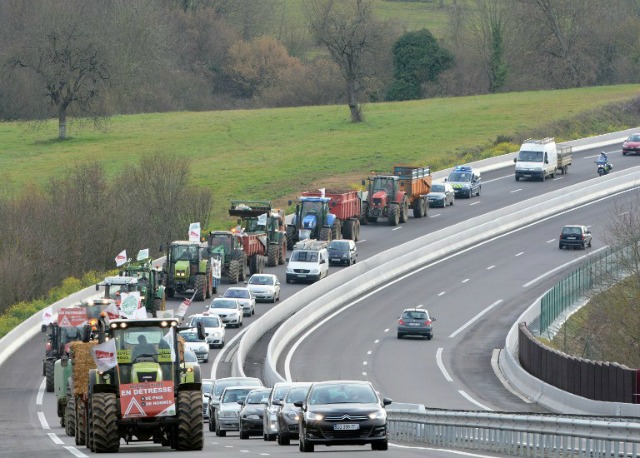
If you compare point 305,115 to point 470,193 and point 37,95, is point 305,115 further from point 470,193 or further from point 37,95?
point 470,193

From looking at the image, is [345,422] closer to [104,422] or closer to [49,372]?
[104,422]

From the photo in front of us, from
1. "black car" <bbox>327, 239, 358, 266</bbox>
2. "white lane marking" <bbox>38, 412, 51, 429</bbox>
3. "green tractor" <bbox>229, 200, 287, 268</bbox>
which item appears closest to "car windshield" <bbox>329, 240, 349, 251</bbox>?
"black car" <bbox>327, 239, 358, 266</bbox>

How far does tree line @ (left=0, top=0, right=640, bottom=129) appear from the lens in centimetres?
12644

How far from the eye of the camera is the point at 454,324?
65.2m

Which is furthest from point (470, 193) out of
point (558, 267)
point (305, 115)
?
point (305, 115)

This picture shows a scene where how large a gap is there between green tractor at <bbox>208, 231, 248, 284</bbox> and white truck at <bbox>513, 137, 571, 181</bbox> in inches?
1237

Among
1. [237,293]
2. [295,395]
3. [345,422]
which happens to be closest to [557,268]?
[237,293]

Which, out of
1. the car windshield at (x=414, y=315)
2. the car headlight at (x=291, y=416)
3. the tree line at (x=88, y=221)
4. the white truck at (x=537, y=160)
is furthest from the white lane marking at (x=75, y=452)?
the white truck at (x=537, y=160)

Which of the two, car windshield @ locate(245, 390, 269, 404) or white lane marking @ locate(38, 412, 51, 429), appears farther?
white lane marking @ locate(38, 412, 51, 429)

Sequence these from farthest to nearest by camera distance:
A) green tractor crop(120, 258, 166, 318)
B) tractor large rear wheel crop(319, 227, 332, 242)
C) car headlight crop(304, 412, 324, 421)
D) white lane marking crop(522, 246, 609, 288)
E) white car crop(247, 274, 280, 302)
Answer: tractor large rear wheel crop(319, 227, 332, 242)
white lane marking crop(522, 246, 609, 288)
white car crop(247, 274, 280, 302)
green tractor crop(120, 258, 166, 318)
car headlight crop(304, 412, 324, 421)

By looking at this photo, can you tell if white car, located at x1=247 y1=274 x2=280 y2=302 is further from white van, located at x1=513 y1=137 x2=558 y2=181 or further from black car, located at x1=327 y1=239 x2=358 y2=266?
white van, located at x1=513 y1=137 x2=558 y2=181

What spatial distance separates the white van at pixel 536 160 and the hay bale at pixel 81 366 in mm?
68676

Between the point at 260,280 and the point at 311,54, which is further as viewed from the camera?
the point at 311,54

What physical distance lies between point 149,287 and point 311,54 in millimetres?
116572
